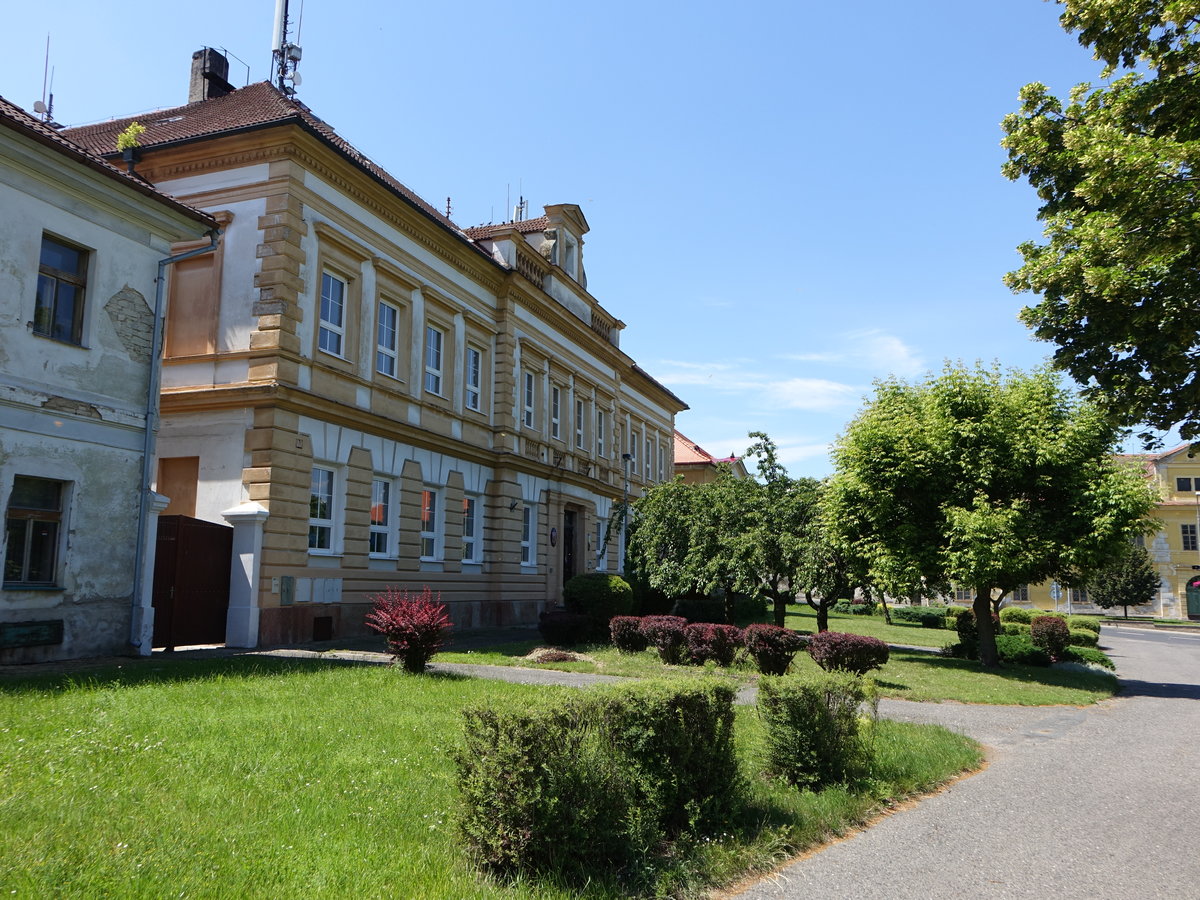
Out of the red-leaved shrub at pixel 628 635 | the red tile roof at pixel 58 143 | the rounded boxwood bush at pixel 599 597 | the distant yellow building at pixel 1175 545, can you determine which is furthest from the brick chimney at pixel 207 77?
the distant yellow building at pixel 1175 545

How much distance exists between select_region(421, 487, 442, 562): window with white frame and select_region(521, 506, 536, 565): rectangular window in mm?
4872

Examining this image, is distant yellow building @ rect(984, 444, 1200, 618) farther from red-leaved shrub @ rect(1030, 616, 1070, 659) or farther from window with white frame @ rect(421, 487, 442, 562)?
window with white frame @ rect(421, 487, 442, 562)

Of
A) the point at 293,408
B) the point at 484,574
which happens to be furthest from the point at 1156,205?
the point at 484,574

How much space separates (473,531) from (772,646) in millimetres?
13194

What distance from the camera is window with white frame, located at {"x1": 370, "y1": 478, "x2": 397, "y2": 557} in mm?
21641

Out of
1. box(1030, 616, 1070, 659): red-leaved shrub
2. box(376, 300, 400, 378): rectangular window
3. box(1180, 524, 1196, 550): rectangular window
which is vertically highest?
box(376, 300, 400, 378): rectangular window

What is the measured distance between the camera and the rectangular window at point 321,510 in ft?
63.4

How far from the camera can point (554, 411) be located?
32.8 metres

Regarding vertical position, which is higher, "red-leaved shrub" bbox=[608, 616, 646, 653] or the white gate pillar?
the white gate pillar

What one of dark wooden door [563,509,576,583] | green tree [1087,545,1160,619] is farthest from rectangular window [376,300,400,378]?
green tree [1087,545,1160,619]

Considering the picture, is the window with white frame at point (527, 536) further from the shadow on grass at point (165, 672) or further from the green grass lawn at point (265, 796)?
the green grass lawn at point (265, 796)

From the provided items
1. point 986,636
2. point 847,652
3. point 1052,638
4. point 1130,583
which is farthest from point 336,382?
point 1130,583

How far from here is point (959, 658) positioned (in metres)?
23.1

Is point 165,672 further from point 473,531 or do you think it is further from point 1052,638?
point 1052,638
